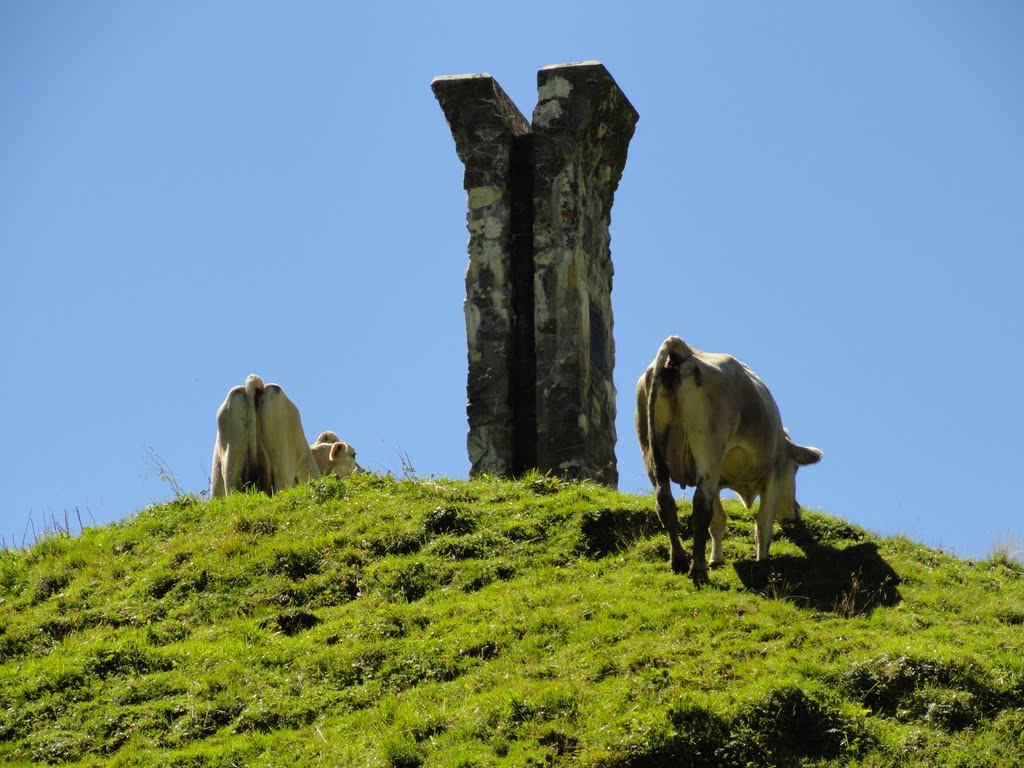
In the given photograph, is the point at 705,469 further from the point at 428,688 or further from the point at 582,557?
the point at 428,688

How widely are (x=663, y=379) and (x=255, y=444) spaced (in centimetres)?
657

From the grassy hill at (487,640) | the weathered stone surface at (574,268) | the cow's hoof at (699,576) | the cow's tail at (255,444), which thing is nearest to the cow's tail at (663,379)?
the cow's hoof at (699,576)

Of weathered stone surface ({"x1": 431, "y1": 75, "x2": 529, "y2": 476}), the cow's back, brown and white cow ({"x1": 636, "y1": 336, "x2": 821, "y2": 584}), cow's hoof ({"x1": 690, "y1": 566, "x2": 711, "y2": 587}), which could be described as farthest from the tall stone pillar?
cow's hoof ({"x1": 690, "y1": 566, "x2": 711, "y2": 587})

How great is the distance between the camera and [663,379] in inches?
613

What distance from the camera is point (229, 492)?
20.0 m

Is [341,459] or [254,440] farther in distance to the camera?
[341,459]

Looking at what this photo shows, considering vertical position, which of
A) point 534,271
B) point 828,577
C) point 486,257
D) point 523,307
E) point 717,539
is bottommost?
point 828,577

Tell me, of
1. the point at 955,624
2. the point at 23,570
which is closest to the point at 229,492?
the point at 23,570

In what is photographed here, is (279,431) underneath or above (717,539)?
above

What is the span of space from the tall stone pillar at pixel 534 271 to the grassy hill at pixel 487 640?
2.89 m

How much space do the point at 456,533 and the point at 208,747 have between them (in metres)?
4.58

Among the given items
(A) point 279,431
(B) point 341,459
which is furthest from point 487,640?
(B) point 341,459

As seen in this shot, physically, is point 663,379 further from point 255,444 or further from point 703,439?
point 255,444

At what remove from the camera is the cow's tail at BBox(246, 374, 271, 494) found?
20.1 metres
